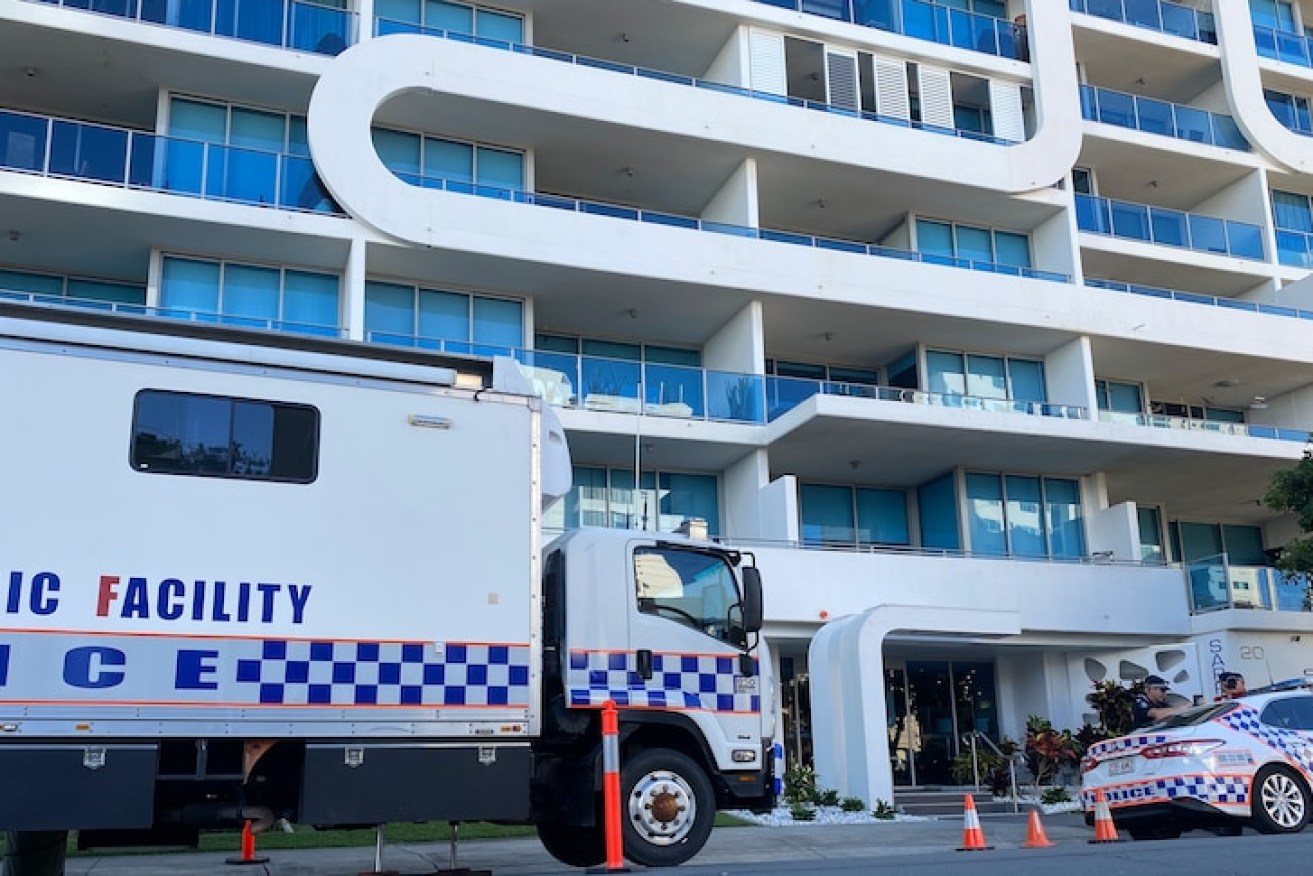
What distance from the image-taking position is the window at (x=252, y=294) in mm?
21578

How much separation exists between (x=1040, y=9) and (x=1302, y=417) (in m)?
11.0

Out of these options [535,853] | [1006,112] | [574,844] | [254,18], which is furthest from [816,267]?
[574,844]

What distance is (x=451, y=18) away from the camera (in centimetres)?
2500

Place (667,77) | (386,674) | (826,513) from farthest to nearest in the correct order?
(826,513) < (667,77) < (386,674)

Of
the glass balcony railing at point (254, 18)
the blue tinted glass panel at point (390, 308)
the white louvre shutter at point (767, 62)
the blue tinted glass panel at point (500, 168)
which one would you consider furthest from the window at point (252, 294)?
the white louvre shutter at point (767, 62)

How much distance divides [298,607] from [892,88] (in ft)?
71.0

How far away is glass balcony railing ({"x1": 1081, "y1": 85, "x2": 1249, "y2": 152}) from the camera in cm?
2994

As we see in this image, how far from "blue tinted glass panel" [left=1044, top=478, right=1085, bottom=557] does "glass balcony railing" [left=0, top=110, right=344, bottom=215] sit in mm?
15495

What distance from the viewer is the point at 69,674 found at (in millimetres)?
8102

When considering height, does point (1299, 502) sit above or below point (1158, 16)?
below

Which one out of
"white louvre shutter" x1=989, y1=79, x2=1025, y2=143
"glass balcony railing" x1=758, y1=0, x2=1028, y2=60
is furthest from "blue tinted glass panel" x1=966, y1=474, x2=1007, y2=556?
"glass balcony railing" x1=758, y1=0, x2=1028, y2=60

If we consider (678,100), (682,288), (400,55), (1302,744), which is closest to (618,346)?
(682,288)

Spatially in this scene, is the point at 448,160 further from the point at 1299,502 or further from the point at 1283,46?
the point at 1283,46

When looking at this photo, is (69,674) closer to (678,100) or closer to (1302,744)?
(1302,744)
